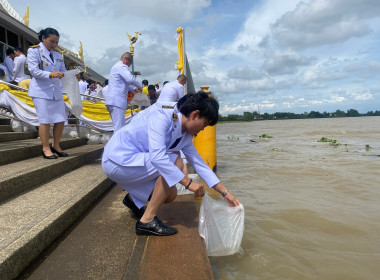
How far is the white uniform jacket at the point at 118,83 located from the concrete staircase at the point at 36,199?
3.27 feet

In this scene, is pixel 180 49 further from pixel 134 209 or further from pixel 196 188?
pixel 196 188

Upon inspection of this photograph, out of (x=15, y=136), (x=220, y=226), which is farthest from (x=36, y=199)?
(x=15, y=136)


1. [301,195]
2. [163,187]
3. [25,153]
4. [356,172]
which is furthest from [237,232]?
[356,172]

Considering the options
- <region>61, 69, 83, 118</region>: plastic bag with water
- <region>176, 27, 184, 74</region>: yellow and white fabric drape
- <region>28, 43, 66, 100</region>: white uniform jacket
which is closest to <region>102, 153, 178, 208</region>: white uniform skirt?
<region>28, 43, 66, 100</region>: white uniform jacket

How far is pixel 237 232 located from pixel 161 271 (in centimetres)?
73

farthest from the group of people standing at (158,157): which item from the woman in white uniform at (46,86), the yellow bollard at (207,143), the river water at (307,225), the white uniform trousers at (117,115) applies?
the yellow bollard at (207,143)

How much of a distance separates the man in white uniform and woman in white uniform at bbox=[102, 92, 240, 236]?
7.02ft

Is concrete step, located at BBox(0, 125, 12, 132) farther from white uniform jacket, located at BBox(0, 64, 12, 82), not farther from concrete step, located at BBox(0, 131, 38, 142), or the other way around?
white uniform jacket, located at BBox(0, 64, 12, 82)

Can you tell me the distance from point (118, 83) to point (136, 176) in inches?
97.7

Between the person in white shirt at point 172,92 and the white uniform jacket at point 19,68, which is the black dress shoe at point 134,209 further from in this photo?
the white uniform jacket at point 19,68

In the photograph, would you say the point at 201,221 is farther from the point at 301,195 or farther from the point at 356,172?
the point at 356,172

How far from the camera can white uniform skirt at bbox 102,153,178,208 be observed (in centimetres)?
213

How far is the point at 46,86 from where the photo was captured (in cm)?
375

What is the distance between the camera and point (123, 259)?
183 cm
